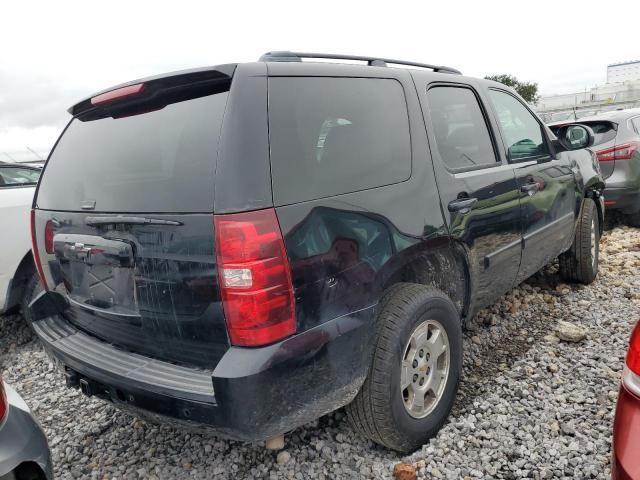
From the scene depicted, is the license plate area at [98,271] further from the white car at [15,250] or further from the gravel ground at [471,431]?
the white car at [15,250]

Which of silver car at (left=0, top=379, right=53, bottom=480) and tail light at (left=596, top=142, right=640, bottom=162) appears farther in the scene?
tail light at (left=596, top=142, right=640, bottom=162)

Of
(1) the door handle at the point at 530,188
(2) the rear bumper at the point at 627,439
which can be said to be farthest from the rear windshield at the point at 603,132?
(2) the rear bumper at the point at 627,439

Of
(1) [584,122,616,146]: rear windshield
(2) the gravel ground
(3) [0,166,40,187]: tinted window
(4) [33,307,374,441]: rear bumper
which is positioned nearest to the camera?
(4) [33,307,374,441]: rear bumper

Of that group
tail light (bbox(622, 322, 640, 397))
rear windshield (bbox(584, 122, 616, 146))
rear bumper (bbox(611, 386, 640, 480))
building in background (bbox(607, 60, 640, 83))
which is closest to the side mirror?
rear windshield (bbox(584, 122, 616, 146))

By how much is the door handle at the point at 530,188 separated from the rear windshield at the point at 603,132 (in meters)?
3.55

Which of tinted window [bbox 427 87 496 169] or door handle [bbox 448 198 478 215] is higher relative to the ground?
tinted window [bbox 427 87 496 169]

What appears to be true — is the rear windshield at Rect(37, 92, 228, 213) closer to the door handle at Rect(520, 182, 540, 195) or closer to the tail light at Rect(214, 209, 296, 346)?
the tail light at Rect(214, 209, 296, 346)

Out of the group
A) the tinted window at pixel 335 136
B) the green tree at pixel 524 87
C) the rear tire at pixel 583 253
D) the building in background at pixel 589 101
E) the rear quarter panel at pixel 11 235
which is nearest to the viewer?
the tinted window at pixel 335 136

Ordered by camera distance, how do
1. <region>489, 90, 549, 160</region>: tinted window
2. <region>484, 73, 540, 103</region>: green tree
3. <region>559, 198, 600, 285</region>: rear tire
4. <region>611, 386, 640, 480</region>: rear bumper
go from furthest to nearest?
1. <region>484, 73, 540, 103</region>: green tree
2. <region>559, 198, 600, 285</region>: rear tire
3. <region>489, 90, 549, 160</region>: tinted window
4. <region>611, 386, 640, 480</region>: rear bumper

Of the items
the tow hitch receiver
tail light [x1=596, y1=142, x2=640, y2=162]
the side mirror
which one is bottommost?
the tow hitch receiver

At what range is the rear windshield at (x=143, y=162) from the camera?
5.60 ft

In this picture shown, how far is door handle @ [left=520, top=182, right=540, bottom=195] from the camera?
306cm

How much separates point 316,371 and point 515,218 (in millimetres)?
1844

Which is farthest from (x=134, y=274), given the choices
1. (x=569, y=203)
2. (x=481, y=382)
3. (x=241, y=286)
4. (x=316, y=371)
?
(x=569, y=203)
